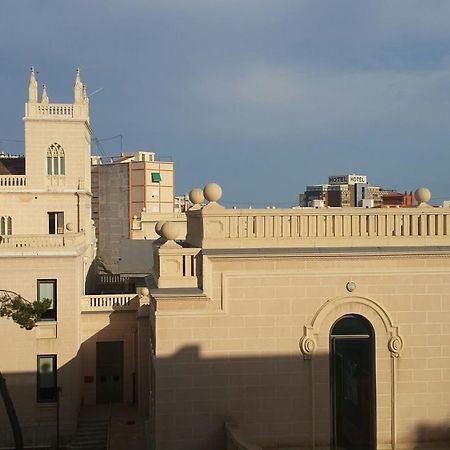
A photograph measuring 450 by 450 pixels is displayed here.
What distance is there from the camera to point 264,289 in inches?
461

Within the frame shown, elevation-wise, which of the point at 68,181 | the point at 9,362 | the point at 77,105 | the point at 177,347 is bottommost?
the point at 9,362

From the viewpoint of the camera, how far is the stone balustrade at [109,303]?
2476 centimetres

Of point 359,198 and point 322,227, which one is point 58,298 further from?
point 359,198

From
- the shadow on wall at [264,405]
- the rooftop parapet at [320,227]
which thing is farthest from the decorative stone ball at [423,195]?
the shadow on wall at [264,405]

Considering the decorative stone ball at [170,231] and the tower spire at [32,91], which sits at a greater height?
the tower spire at [32,91]

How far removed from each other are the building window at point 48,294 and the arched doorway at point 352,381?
1368 cm

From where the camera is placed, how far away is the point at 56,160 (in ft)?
95.5

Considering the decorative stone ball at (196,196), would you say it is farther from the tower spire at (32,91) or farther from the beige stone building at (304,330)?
the tower spire at (32,91)

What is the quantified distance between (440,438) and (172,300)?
5.43m

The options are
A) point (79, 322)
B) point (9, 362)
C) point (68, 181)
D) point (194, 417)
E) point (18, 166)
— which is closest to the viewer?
point (194, 417)

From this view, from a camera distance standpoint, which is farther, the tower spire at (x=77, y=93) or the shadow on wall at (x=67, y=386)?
the tower spire at (x=77, y=93)

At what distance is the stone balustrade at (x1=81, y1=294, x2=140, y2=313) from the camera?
24.8 meters

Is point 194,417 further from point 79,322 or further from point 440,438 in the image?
point 79,322

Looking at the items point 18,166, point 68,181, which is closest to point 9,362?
point 68,181
